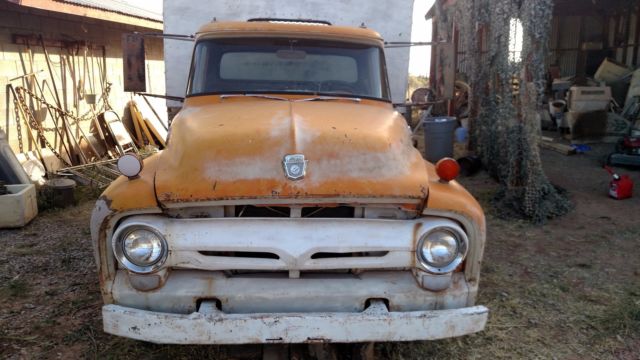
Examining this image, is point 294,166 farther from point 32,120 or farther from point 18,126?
point 32,120

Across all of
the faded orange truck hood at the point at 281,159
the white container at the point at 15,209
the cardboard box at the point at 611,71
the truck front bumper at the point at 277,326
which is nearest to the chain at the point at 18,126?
the white container at the point at 15,209

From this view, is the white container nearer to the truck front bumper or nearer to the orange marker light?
the truck front bumper

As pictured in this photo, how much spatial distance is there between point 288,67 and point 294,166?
174 cm

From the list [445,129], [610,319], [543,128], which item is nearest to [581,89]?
[543,128]

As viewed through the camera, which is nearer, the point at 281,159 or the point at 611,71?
the point at 281,159

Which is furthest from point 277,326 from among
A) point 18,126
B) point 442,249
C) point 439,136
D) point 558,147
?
point 558,147

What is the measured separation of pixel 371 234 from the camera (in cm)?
278

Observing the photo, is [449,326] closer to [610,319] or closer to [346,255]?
[346,255]

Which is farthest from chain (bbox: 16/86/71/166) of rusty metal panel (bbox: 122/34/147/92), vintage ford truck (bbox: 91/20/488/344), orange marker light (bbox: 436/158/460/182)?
orange marker light (bbox: 436/158/460/182)

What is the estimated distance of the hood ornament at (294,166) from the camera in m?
2.81

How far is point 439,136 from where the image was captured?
9430 millimetres

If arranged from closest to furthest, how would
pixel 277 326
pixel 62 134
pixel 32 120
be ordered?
pixel 277 326 → pixel 32 120 → pixel 62 134

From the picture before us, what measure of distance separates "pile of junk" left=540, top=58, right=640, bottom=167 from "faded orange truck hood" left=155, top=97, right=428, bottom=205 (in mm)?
7387

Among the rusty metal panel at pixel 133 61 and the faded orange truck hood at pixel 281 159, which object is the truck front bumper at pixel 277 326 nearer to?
the faded orange truck hood at pixel 281 159
